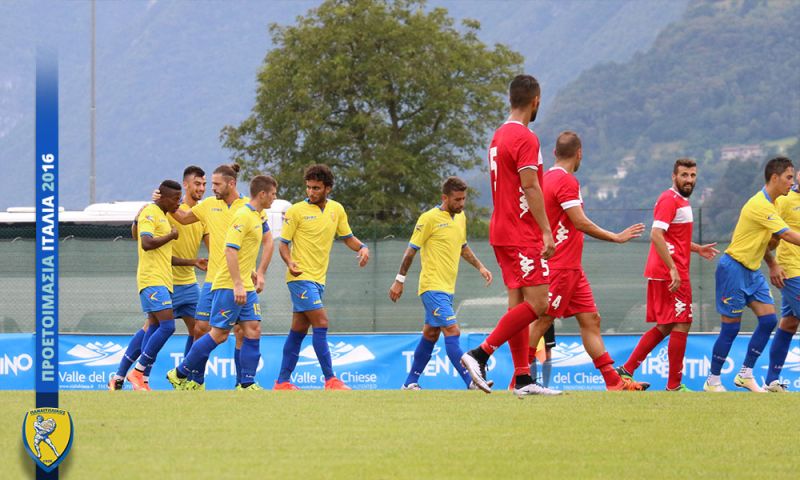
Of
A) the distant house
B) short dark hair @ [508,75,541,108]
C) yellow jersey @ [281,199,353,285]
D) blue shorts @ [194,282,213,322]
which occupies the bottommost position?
blue shorts @ [194,282,213,322]

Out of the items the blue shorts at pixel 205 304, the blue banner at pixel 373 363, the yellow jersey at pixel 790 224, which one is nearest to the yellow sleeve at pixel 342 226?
the blue shorts at pixel 205 304

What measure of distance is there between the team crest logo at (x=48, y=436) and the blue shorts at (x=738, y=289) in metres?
9.38

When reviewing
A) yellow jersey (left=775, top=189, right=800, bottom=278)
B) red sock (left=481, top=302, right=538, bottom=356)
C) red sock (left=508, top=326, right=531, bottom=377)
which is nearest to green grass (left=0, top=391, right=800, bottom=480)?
red sock (left=508, top=326, right=531, bottom=377)

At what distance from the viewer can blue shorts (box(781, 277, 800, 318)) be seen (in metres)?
13.9

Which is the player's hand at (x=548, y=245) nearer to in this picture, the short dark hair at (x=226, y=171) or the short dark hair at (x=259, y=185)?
the short dark hair at (x=259, y=185)

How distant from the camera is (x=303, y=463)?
690cm

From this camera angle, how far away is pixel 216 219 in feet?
45.4

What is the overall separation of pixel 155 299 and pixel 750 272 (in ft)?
20.0

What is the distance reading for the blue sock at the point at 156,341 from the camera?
13.5 metres

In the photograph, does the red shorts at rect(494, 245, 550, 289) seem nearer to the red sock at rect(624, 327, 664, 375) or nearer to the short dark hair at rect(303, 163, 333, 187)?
Result: the red sock at rect(624, 327, 664, 375)

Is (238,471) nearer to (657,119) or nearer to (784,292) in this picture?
(784,292)

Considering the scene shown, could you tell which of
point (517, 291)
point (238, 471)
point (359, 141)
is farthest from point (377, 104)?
point (238, 471)

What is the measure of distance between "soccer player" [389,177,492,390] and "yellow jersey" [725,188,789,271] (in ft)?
8.89

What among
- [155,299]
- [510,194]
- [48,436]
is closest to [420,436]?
[510,194]
